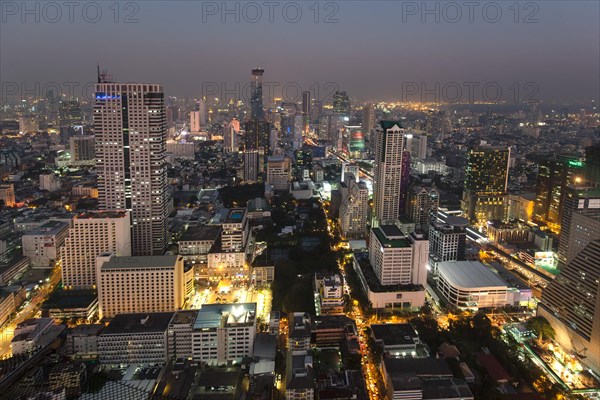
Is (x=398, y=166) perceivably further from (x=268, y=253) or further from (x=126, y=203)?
(x=126, y=203)

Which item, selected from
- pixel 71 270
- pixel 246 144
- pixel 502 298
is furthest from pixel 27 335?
pixel 246 144

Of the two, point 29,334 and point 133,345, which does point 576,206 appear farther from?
point 29,334

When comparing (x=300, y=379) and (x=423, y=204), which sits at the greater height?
(x=423, y=204)

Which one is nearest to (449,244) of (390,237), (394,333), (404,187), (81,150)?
(390,237)

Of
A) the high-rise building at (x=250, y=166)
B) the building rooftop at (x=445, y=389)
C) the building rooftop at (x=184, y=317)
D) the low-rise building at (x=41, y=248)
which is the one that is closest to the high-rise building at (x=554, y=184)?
the building rooftop at (x=445, y=389)

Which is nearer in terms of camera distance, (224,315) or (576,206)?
(224,315)

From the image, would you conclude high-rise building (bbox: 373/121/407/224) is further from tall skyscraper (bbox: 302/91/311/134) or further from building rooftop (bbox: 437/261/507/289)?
tall skyscraper (bbox: 302/91/311/134)

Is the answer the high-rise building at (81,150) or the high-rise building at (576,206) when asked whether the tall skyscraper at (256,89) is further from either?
the high-rise building at (576,206)

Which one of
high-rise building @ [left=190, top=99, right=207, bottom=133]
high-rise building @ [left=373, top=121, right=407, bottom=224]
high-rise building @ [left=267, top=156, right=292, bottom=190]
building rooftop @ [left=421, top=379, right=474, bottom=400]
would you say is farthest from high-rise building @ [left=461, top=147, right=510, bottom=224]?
high-rise building @ [left=190, top=99, right=207, bottom=133]
